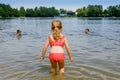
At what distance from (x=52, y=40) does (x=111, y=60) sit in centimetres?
514

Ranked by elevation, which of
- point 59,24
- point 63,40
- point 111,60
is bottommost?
point 111,60

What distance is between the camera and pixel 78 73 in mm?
10016

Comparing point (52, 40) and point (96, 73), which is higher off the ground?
point (52, 40)

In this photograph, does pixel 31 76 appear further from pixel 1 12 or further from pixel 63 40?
pixel 1 12

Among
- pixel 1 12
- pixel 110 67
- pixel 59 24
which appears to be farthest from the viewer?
pixel 1 12

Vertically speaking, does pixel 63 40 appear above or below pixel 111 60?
above

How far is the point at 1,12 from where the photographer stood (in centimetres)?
18500

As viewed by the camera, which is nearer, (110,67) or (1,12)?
(110,67)

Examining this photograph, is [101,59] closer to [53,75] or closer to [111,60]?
[111,60]

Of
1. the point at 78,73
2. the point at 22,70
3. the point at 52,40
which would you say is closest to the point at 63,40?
the point at 52,40

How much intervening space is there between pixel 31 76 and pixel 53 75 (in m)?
0.87

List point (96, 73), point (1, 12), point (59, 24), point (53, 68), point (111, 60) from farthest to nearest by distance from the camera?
point (1, 12) → point (111, 60) → point (96, 73) → point (53, 68) → point (59, 24)

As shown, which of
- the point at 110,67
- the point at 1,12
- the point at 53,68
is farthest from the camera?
the point at 1,12

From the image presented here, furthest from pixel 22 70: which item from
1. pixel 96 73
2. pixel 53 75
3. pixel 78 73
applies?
pixel 96 73
